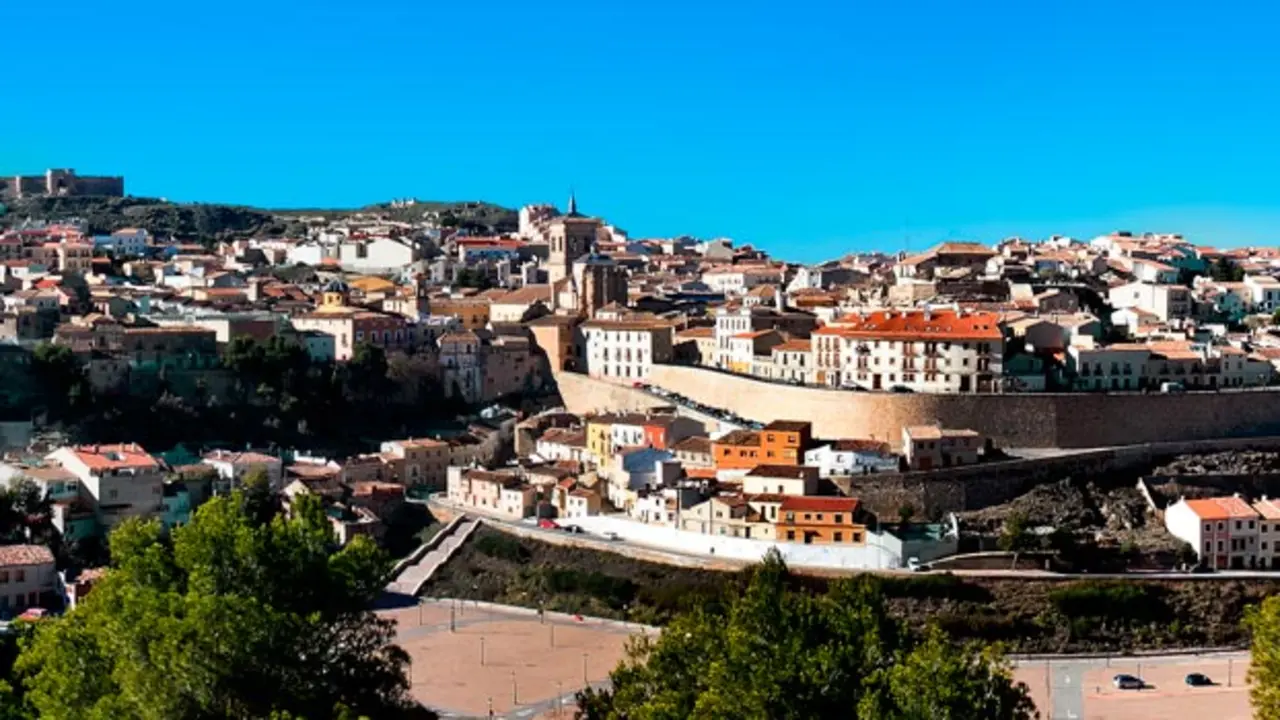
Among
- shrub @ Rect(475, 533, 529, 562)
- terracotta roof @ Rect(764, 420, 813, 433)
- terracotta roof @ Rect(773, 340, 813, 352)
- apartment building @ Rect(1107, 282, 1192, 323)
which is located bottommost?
shrub @ Rect(475, 533, 529, 562)

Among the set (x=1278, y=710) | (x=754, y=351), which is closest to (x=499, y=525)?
(x=754, y=351)

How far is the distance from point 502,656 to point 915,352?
38.7 feet

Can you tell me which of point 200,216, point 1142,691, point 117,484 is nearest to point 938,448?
point 1142,691

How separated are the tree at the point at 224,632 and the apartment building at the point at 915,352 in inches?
651

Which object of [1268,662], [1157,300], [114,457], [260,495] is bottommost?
[1268,662]

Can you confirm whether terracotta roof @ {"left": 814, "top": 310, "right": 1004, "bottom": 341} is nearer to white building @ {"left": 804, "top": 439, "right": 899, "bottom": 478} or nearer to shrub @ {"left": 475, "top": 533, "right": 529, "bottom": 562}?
white building @ {"left": 804, "top": 439, "right": 899, "bottom": 478}

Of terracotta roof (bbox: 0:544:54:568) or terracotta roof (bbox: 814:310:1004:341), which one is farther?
terracotta roof (bbox: 814:310:1004:341)

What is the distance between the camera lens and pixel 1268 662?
54.3 feet

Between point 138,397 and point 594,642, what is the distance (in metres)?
14.0

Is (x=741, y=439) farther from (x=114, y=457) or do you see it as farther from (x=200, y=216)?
(x=200, y=216)

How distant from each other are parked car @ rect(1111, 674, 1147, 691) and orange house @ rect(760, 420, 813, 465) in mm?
7807

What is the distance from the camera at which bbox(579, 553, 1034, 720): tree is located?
14.8 m

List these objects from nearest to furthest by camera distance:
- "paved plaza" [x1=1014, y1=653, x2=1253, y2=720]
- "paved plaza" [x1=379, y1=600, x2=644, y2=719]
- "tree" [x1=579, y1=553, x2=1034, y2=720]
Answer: "tree" [x1=579, y1=553, x2=1034, y2=720] → "paved plaza" [x1=1014, y1=653, x2=1253, y2=720] → "paved plaza" [x1=379, y1=600, x2=644, y2=719]

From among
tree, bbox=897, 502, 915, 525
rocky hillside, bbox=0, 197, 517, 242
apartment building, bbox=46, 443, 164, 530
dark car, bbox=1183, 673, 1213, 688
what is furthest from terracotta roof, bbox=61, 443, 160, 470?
rocky hillside, bbox=0, 197, 517, 242
